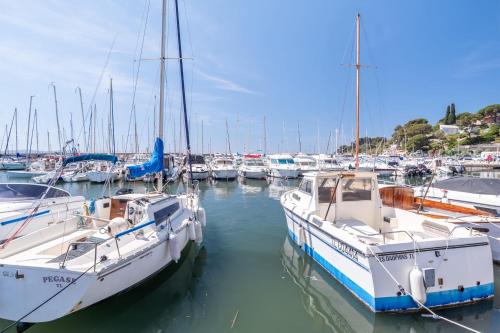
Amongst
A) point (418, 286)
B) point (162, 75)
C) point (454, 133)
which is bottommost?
point (418, 286)

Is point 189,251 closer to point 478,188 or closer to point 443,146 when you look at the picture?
point 478,188

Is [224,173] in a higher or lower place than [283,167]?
lower

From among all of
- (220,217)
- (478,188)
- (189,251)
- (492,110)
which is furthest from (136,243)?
(492,110)

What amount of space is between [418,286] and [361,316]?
4.08 feet

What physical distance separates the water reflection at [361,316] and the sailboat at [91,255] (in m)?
3.62

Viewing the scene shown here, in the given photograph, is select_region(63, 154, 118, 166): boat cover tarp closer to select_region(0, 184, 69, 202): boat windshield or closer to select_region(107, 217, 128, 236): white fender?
select_region(107, 217, 128, 236): white fender

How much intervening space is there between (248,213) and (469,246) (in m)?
10.7

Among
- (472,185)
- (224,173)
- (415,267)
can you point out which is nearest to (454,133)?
(224,173)

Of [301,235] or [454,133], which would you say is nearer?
[301,235]

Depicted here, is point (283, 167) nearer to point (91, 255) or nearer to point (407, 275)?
point (407, 275)

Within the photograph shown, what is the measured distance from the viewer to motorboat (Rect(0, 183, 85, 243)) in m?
6.77

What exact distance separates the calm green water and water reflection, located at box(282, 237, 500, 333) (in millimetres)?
17

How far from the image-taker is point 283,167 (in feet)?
109

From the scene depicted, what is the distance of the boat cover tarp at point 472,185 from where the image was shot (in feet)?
33.7
